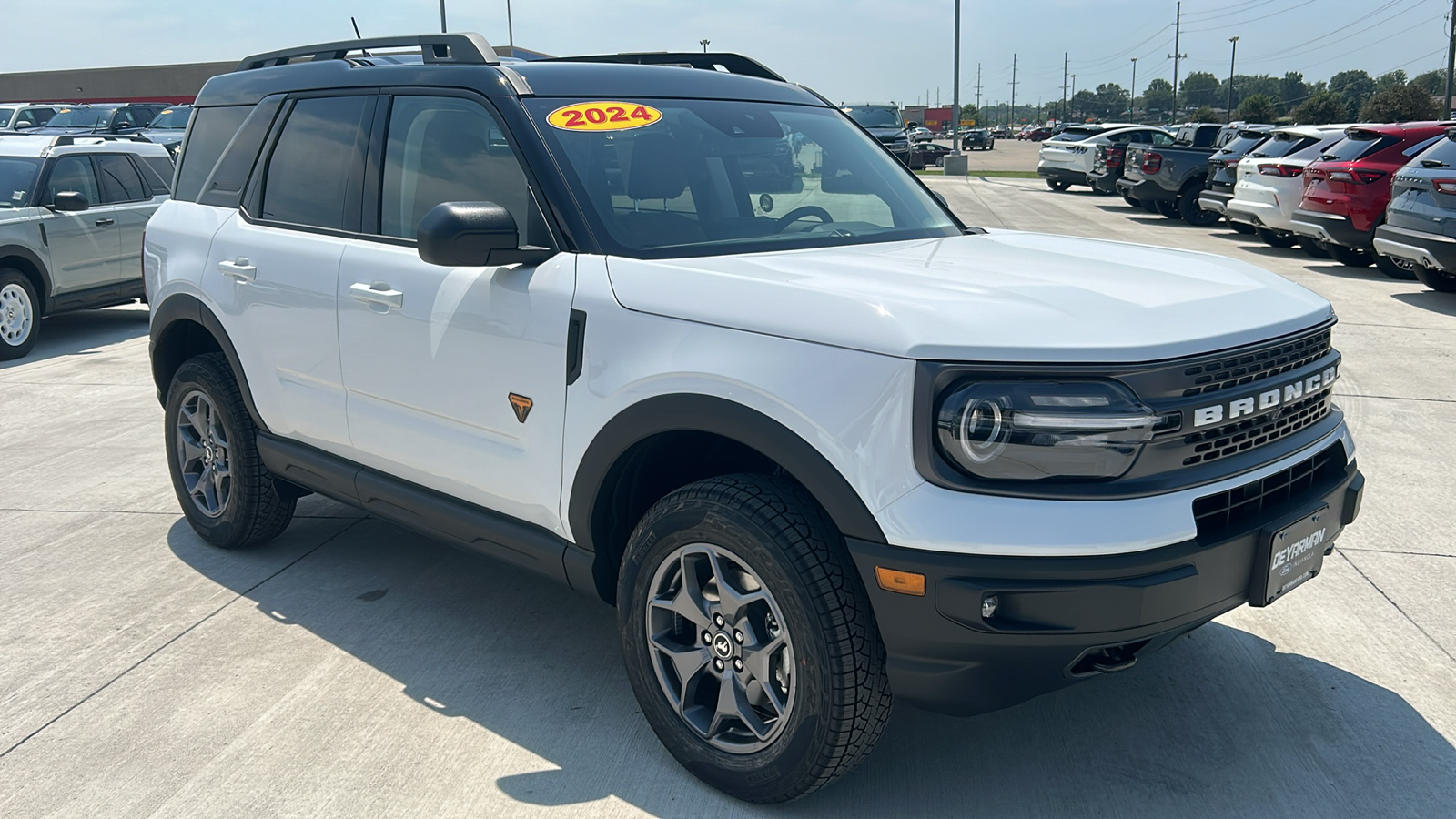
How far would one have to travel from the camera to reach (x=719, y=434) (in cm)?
291

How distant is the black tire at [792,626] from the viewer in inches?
105

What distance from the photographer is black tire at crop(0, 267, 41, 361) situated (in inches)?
392

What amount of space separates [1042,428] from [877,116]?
27.7 m

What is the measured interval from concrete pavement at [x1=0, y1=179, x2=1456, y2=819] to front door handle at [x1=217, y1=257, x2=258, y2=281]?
1.22 metres

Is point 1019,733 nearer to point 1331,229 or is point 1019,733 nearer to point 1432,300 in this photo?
point 1432,300

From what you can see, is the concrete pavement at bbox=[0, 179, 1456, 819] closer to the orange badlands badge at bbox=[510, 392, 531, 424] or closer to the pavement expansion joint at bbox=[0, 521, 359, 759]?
the pavement expansion joint at bbox=[0, 521, 359, 759]

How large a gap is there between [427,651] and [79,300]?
8556 millimetres

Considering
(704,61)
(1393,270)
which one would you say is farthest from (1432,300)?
(704,61)

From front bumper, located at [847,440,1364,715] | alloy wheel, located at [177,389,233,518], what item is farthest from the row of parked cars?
alloy wheel, located at [177,389,233,518]

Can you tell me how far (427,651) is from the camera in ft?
13.1

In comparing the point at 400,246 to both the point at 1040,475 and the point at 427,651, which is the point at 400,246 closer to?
the point at 427,651

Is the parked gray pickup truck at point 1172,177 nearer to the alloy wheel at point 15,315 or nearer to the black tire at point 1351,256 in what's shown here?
the black tire at point 1351,256

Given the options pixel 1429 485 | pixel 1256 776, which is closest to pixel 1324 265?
pixel 1429 485

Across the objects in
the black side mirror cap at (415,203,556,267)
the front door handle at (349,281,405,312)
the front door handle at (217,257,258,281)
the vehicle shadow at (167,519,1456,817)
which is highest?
the black side mirror cap at (415,203,556,267)
